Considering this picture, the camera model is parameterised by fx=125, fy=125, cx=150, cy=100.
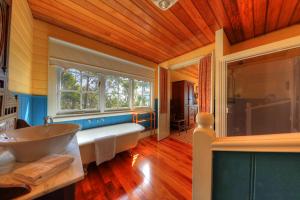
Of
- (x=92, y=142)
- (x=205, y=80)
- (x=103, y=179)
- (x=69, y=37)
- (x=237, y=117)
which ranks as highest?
(x=69, y=37)

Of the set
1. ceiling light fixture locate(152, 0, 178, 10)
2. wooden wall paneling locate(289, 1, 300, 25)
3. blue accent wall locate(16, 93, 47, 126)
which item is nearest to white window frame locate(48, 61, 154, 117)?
blue accent wall locate(16, 93, 47, 126)

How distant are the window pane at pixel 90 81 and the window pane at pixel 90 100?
0.41 feet

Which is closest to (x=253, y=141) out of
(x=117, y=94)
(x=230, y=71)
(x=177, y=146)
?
(x=230, y=71)

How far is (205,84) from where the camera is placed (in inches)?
108

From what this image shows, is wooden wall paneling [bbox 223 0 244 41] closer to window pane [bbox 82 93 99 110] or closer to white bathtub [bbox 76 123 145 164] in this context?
white bathtub [bbox 76 123 145 164]

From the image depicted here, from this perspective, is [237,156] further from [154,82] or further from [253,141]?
[154,82]

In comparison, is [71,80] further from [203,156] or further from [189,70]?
[189,70]

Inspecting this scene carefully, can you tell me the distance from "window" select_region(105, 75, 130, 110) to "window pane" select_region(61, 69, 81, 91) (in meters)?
0.59

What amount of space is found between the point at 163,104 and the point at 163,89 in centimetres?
44

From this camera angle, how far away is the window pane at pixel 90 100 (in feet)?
8.34

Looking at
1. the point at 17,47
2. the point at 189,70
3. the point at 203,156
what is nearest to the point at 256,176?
the point at 203,156

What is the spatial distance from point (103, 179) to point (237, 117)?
2.47m

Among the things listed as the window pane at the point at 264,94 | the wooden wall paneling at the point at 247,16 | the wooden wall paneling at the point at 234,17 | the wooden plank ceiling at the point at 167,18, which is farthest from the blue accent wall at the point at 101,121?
the wooden wall paneling at the point at 247,16

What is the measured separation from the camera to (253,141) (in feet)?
1.63
